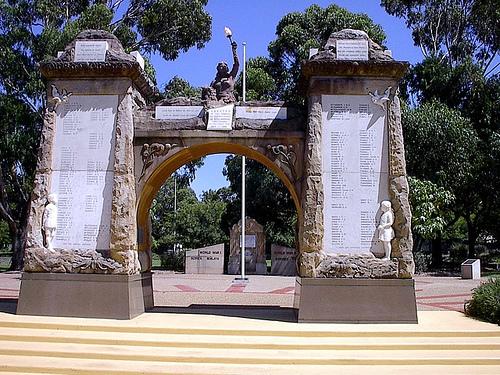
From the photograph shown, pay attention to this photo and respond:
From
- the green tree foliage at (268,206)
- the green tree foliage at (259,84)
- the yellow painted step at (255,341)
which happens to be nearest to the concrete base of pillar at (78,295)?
the yellow painted step at (255,341)

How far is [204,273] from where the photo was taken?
93.3 ft

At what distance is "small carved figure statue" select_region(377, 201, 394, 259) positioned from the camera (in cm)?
945

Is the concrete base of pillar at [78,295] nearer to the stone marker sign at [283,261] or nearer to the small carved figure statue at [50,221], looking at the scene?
the small carved figure statue at [50,221]

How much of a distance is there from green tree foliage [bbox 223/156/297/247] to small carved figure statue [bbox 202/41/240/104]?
21172 millimetres

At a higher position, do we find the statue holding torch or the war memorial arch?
the statue holding torch

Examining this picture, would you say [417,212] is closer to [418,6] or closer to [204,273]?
[204,273]

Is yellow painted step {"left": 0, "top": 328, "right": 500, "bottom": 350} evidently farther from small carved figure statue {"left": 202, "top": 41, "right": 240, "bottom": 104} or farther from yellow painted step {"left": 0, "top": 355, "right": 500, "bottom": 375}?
small carved figure statue {"left": 202, "top": 41, "right": 240, "bottom": 104}

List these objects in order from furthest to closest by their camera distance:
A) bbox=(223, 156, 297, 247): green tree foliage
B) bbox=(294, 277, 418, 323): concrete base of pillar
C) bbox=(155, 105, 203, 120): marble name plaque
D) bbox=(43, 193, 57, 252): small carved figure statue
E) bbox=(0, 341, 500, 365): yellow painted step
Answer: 1. bbox=(223, 156, 297, 247): green tree foliage
2. bbox=(155, 105, 203, 120): marble name plaque
3. bbox=(43, 193, 57, 252): small carved figure statue
4. bbox=(294, 277, 418, 323): concrete base of pillar
5. bbox=(0, 341, 500, 365): yellow painted step

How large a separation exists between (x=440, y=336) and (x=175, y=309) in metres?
5.43

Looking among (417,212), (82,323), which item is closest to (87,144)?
(82,323)

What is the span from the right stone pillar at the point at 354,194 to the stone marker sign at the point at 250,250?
18.7 meters

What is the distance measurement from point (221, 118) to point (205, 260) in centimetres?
1940

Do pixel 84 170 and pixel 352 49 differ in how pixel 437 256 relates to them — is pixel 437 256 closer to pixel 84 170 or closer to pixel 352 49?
Result: pixel 352 49

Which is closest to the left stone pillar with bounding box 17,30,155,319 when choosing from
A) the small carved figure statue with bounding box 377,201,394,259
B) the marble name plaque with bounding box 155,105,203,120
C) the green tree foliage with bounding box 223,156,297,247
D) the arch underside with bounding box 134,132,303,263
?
the arch underside with bounding box 134,132,303,263
